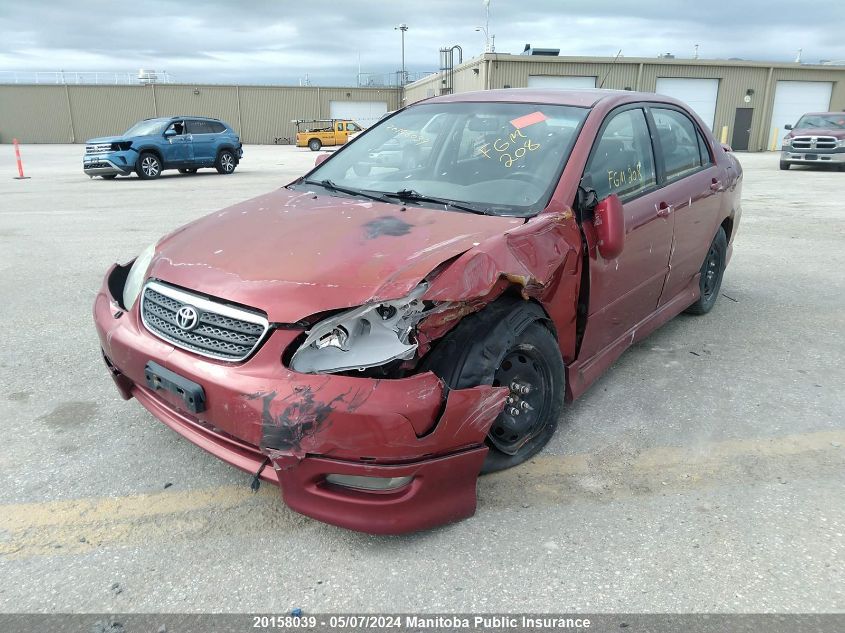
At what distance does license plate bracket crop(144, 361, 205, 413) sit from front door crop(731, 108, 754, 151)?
122 ft

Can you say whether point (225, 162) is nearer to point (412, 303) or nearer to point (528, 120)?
point (528, 120)

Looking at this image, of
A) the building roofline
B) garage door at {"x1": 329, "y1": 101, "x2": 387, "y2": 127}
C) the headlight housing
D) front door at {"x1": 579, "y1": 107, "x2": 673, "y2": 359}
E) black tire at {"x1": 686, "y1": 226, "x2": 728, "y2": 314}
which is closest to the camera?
the headlight housing

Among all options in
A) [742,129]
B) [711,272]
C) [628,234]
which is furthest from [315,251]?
[742,129]

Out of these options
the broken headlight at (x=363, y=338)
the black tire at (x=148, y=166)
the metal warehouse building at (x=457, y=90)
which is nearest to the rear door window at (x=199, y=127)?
the black tire at (x=148, y=166)

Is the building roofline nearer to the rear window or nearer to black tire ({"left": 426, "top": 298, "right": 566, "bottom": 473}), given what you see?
the rear window

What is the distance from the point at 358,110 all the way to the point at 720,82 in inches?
1063

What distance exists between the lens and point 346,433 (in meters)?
2.08

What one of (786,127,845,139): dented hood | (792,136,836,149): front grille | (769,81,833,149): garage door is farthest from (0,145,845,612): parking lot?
(769,81,833,149): garage door

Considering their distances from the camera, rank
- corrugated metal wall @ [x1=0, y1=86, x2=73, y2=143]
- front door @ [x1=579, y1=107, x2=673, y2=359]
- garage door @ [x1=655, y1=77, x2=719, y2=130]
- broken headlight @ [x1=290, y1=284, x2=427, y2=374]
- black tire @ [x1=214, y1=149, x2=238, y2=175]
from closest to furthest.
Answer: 1. broken headlight @ [x1=290, y1=284, x2=427, y2=374]
2. front door @ [x1=579, y1=107, x2=673, y2=359]
3. black tire @ [x1=214, y1=149, x2=238, y2=175]
4. garage door @ [x1=655, y1=77, x2=719, y2=130]
5. corrugated metal wall @ [x1=0, y1=86, x2=73, y2=143]

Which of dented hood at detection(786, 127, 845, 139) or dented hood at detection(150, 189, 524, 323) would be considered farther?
dented hood at detection(786, 127, 845, 139)

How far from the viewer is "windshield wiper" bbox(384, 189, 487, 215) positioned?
9.72ft

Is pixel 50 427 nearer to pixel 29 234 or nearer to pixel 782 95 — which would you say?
pixel 29 234

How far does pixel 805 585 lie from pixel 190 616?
82.0 inches

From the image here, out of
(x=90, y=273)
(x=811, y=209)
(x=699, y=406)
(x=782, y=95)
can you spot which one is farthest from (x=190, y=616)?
(x=782, y=95)
